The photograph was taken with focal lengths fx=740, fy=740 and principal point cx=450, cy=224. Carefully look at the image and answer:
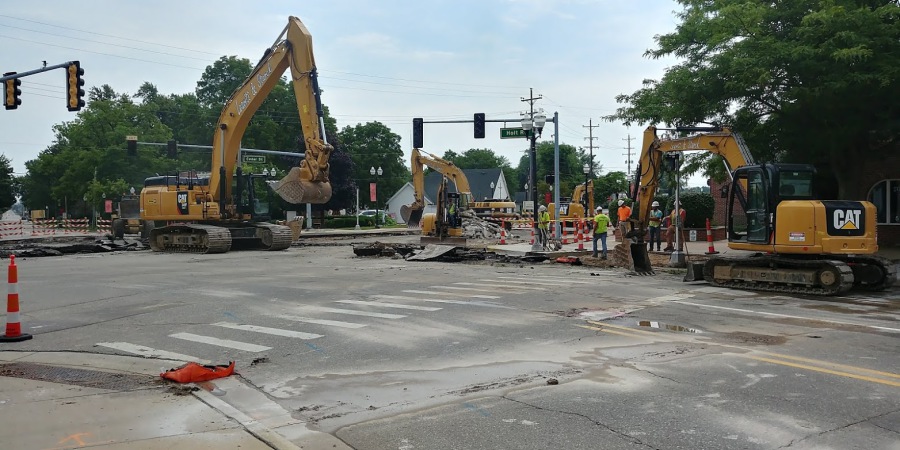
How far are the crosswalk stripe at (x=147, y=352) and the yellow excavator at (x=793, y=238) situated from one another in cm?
1202

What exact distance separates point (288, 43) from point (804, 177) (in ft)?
62.1

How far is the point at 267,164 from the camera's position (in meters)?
75.1

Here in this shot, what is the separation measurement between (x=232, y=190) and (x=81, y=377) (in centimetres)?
2399

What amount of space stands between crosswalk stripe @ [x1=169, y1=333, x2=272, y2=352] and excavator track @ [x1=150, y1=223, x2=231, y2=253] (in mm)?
18644

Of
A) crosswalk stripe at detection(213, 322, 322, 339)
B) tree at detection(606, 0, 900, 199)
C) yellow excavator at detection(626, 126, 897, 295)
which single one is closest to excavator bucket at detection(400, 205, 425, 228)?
tree at detection(606, 0, 900, 199)

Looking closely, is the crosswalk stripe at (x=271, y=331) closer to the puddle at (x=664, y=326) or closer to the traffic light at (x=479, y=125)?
the puddle at (x=664, y=326)

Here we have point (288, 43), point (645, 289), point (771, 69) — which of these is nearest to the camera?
point (645, 289)

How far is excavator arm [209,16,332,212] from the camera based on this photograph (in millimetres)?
26484

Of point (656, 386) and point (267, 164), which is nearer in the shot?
point (656, 386)

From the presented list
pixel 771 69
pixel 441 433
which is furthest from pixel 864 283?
pixel 441 433

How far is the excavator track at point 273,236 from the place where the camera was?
29.8 meters

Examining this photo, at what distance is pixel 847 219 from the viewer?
15094 millimetres

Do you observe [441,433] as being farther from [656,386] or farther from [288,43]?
[288,43]

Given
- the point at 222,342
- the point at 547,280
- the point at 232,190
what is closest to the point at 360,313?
the point at 222,342
